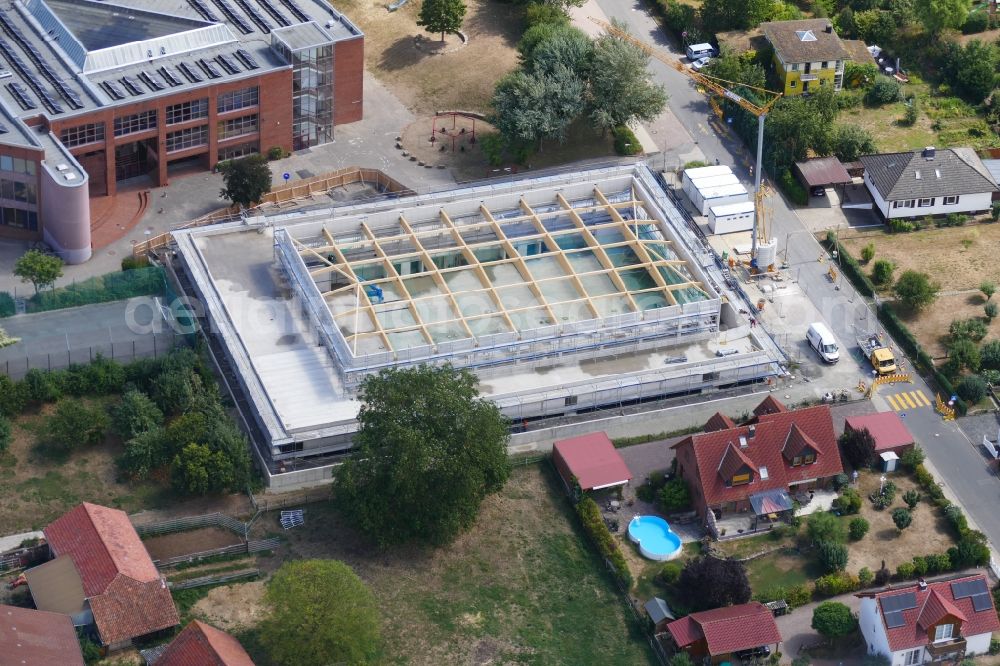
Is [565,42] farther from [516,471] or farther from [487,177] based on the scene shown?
[516,471]

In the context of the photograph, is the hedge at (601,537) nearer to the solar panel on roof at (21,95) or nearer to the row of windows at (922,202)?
the row of windows at (922,202)

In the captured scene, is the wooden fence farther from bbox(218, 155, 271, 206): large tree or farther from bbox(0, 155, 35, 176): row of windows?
bbox(0, 155, 35, 176): row of windows

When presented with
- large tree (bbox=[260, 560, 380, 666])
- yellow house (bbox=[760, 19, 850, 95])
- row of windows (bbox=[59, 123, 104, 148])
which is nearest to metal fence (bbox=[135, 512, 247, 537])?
large tree (bbox=[260, 560, 380, 666])

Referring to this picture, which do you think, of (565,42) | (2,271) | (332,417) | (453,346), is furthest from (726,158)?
(2,271)

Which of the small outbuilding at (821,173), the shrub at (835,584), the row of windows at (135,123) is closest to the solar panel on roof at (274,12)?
the row of windows at (135,123)

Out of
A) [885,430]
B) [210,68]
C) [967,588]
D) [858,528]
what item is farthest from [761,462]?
[210,68]

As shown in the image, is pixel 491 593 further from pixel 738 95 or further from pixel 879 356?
pixel 738 95
